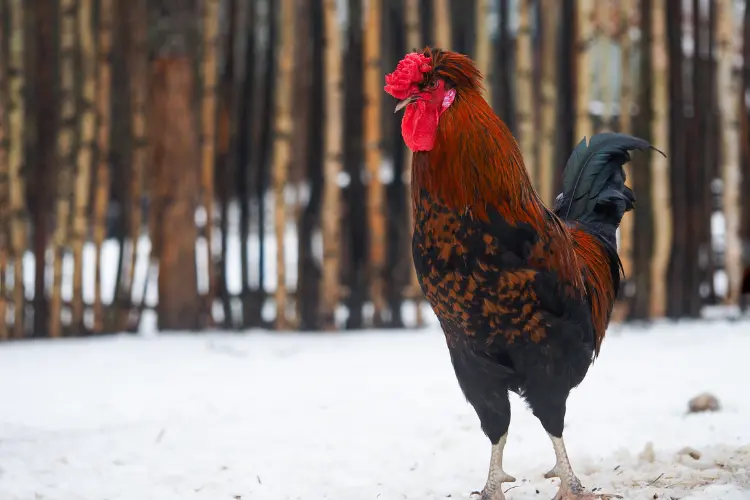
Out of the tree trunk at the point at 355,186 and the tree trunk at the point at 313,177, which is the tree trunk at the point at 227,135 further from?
the tree trunk at the point at 355,186

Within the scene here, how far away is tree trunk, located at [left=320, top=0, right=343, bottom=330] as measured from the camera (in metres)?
5.79

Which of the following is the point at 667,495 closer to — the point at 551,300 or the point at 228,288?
the point at 551,300

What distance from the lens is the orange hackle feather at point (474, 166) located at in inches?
104

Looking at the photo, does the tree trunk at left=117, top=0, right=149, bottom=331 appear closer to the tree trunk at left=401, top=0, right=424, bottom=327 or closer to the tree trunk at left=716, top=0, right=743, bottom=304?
the tree trunk at left=401, top=0, right=424, bottom=327

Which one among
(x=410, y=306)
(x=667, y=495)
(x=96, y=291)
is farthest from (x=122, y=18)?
(x=667, y=495)

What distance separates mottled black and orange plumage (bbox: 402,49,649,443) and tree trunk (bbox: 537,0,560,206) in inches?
125

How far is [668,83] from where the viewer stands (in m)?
6.16

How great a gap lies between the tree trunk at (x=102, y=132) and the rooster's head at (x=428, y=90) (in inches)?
146

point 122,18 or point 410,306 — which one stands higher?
point 122,18

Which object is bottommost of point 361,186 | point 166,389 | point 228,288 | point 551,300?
point 166,389

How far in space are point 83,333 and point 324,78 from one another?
8.26ft

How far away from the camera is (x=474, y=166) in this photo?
2.65 metres

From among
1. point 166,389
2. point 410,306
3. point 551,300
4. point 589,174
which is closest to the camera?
Result: point 551,300

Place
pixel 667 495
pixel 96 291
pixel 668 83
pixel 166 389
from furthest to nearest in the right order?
pixel 668 83 < pixel 96 291 < pixel 166 389 < pixel 667 495
